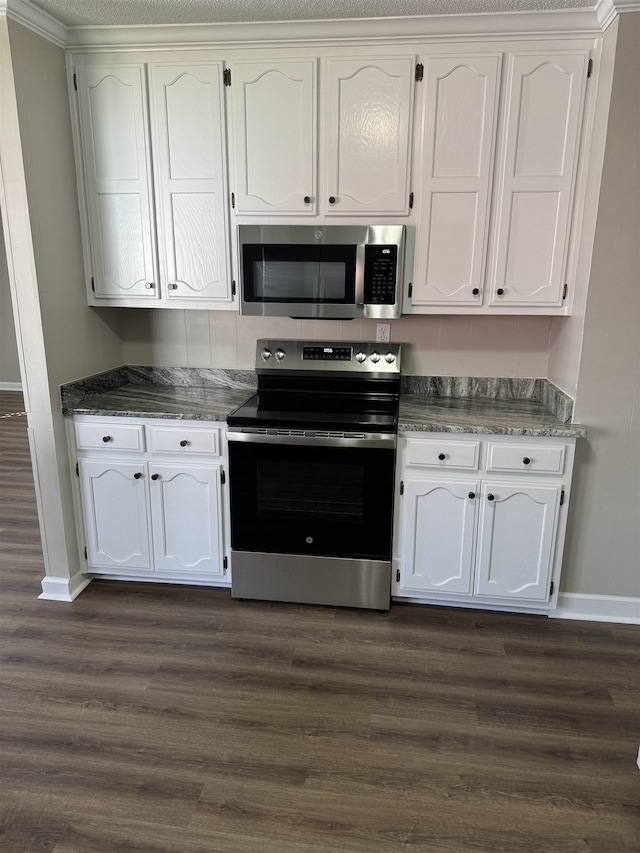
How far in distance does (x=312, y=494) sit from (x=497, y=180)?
1596 mm

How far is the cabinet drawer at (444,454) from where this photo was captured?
8.29 feet

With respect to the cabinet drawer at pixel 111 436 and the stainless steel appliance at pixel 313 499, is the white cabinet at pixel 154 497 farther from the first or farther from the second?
the stainless steel appliance at pixel 313 499

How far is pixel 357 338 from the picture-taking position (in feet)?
10.0

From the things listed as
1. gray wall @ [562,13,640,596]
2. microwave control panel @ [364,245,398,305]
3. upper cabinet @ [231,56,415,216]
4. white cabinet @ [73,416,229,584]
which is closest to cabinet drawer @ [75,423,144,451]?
white cabinet @ [73,416,229,584]

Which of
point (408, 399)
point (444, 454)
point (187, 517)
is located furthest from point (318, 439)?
point (187, 517)

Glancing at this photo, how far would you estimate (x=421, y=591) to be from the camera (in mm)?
2723

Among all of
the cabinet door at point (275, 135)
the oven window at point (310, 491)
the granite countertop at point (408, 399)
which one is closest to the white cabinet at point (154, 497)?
the granite countertop at point (408, 399)

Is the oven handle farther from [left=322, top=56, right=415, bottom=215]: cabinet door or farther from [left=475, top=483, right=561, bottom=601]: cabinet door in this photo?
[left=322, top=56, right=415, bottom=215]: cabinet door

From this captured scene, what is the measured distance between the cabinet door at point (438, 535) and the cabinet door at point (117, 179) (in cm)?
161

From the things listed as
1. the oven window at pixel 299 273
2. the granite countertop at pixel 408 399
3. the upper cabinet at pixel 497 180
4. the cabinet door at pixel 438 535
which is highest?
the upper cabinet at pixel 497 180

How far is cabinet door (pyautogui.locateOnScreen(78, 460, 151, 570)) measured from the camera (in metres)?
2.79

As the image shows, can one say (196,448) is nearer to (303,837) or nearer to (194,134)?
(194,134)

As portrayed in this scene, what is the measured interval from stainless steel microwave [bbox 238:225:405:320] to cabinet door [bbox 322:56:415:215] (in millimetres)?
130

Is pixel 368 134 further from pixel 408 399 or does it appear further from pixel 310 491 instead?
pixel 310 491
